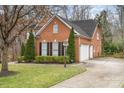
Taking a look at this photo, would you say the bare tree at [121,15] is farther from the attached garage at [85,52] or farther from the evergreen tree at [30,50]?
the evergreen tree at [30,50]

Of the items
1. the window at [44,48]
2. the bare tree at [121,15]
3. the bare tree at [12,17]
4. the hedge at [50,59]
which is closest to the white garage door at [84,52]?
the hedge at [50,59]

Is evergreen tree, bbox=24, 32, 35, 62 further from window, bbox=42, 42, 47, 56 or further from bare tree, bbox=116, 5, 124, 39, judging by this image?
bare tree, bbox=116, 5, 124, 39

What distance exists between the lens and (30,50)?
24891 mm

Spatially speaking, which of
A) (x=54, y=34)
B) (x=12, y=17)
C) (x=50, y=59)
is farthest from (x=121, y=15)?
(x=12, y=17)

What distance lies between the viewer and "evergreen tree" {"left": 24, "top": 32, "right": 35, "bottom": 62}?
24562 millimetres

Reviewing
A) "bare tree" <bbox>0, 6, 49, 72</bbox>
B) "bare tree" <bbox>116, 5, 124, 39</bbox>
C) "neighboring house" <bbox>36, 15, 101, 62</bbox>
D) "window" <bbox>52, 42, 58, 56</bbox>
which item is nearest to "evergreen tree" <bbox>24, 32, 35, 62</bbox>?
"neighboring house" <bbox>36, 15, 101, 62</bbox>

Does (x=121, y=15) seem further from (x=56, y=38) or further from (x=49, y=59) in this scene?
(x=49, y=59)

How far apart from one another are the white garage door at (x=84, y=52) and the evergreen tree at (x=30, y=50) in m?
4.65

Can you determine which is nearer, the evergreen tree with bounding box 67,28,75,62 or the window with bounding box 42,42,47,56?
the evergreen tree with bounding box 67,28,75,62

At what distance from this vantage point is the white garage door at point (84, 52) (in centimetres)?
2528

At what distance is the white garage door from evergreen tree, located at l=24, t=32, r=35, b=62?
15.3 ft

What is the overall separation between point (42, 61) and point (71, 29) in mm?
3963
